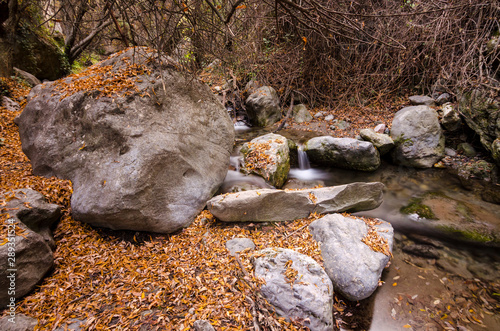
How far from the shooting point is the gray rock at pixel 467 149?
570cm

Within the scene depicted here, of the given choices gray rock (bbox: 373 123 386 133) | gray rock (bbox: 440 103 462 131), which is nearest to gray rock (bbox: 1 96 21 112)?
gray rock (bbox: 373 123 386 133)

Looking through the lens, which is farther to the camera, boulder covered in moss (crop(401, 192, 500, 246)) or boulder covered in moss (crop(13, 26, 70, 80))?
boulder covered in moss (crop(13, 26, 70, 80))

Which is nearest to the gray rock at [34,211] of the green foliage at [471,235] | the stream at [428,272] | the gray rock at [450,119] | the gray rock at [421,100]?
the stream at [428,272]

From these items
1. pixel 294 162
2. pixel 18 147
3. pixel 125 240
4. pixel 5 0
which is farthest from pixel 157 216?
pixel 5 0

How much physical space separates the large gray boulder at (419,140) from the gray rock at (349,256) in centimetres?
330

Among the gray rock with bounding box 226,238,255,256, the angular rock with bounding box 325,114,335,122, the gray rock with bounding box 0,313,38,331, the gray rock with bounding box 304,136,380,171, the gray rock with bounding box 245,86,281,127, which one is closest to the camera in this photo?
the gray rock with bounding box 0,313,38,331

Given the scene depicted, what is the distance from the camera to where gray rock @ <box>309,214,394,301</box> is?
2719 millimetres

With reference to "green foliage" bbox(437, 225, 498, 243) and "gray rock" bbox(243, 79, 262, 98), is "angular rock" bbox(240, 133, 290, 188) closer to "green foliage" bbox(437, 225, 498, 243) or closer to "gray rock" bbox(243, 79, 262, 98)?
"green foliage" bbox(437, 225, 498, 243)

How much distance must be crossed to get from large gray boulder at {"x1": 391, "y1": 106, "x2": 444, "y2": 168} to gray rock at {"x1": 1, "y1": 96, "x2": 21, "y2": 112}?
936 cm

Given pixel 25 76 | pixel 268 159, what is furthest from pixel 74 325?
pixel 25 76

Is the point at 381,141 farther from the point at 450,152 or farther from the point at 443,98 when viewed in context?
the point at 443,98

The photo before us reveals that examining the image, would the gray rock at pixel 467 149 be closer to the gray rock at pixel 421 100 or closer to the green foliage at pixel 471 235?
the gray rock at pixel 421 100

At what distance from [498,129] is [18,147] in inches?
381

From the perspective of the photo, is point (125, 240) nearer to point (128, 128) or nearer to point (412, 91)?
point (128, 128)
